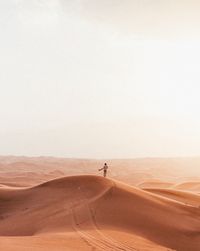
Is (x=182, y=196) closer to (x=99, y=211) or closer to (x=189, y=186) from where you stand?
(x=99, y=211)

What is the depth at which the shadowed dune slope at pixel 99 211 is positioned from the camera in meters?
14.2

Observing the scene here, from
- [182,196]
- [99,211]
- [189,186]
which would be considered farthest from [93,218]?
[189,186]

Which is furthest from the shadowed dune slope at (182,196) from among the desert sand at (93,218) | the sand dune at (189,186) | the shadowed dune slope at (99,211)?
the sand dune at (189,186)

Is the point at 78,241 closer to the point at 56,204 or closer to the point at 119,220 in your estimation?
the point at 119,220

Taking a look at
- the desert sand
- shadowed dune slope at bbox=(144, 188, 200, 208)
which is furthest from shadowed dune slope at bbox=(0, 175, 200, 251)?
shadowed dune slope at bbox=(144, 188, 200, 208)

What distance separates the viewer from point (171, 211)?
16172 mm

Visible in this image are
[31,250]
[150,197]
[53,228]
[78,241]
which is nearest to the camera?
[31,250]

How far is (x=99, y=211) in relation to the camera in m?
15.7

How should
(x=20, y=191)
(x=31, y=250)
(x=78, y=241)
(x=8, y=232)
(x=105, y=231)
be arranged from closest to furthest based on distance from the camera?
1. (x=31, y=250)
2. (x=78, y=241)
3. (x=105, y=231)
4. (x=8, y=232)
5. (x=20, y=191)

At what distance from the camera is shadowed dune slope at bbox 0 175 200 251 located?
46.5 ft

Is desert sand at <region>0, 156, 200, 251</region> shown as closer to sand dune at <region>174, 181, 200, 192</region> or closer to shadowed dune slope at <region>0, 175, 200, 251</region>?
shadowed dune slope at <region>0, 175, 200, 251</region>

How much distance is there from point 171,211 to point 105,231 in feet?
11.9

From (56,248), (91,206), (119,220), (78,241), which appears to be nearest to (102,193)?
(91,206)

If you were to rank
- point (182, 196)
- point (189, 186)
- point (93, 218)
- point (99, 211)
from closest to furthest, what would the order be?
point (93, 218) < point (99, 211) < point (182, 196) < point (189, 186)
